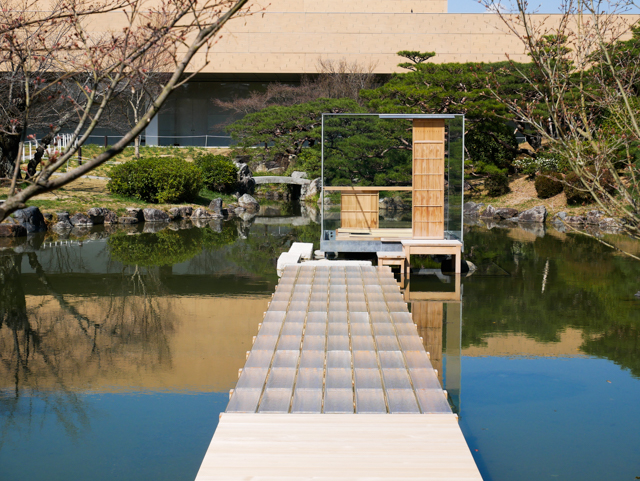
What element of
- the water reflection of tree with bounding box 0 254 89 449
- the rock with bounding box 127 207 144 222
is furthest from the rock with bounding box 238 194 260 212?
the water reflection of tree with bounding box 0 254 89 449

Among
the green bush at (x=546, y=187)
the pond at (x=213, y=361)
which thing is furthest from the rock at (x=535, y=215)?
the pond at (x=213, y=361)

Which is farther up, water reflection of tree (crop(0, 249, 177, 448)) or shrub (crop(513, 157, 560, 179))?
shrub (crop(513, 157, 560, 179))

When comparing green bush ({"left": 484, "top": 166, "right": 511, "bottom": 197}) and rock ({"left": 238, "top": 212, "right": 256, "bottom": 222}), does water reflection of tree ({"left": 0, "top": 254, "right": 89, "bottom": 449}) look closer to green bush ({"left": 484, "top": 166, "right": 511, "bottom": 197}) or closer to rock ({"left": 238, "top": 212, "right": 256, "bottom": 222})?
rock ({"left": 238, "top": 212, "right": 256, "bottom": 222})

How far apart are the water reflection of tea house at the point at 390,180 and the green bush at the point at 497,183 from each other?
10.8 metres

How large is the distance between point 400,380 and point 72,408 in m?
2.24

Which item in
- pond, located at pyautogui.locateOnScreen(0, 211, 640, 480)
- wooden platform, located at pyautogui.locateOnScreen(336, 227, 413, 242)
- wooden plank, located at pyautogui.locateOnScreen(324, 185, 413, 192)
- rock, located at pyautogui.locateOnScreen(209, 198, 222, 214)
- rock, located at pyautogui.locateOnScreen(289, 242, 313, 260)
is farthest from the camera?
rock, located at pyautogui.locateOnScreen(209, 198, 222, 214)

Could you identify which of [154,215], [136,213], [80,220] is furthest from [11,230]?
[154,215]

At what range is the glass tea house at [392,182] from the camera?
9266mm

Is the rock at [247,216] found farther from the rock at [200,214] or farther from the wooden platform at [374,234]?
the wooden platform at [374,234]

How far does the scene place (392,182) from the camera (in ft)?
33.1

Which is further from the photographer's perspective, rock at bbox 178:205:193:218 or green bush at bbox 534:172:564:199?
green bush at bbox 534:172:564:199

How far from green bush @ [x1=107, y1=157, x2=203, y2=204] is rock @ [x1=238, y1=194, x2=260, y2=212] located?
2516mm

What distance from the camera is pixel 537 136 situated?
21062mm

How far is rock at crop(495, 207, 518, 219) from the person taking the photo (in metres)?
17.7
